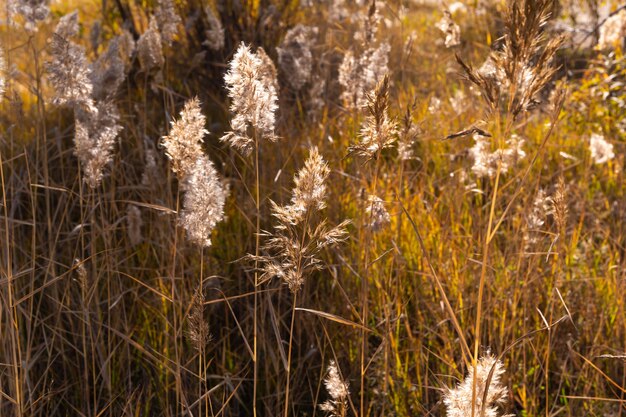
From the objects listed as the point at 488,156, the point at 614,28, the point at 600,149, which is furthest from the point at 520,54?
the point at 614,28

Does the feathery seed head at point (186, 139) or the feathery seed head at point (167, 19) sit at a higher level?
the feathery seed head at point (167, 19)

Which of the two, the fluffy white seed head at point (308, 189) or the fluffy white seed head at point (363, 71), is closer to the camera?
the fluffy white seed head at point (308, 189)

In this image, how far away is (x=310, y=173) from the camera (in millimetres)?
1249

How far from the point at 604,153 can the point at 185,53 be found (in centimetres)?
238

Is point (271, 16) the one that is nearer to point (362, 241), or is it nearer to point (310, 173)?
point (362, 241)

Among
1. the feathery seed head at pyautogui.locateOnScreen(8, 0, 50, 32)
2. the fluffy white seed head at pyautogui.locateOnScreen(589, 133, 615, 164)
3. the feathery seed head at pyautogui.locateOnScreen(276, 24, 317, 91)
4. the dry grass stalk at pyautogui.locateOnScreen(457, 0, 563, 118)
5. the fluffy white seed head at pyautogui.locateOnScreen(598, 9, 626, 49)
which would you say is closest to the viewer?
the dry grass stalk at pyautogui.locateOnScreen(457, 0, 563, 118)

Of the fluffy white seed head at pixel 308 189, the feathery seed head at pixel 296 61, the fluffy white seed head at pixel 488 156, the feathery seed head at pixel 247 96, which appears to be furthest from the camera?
the feathery seed head at pixel 296 61

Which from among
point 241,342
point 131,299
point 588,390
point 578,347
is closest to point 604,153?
point 578,347

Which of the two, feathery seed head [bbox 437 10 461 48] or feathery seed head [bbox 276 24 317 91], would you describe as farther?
feathery seed head [bbox 276 24 317 91]

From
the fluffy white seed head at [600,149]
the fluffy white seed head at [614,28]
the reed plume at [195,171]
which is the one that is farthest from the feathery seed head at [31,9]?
the fluffy white seed head at [614,28]

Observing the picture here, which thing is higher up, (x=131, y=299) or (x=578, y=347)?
(x=131, y=299)

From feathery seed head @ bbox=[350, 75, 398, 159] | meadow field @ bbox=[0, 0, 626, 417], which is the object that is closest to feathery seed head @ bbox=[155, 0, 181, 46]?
meadow field @ bbox=[0, 0, 626, 417]

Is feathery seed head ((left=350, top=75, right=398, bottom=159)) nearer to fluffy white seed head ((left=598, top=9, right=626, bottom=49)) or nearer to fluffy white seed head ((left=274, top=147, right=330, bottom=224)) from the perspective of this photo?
fluffy white seed head ((left=274, top=147, right=330, bottom=224))

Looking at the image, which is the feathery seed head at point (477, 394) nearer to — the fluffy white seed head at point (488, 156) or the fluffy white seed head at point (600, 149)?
the fluffy white seed head at point (488, 156)
